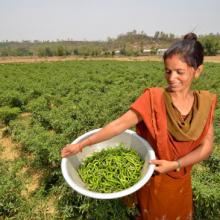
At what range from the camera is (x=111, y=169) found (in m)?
2.42

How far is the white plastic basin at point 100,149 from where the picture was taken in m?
2.03

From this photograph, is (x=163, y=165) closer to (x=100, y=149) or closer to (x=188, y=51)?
(x=100, y=149)

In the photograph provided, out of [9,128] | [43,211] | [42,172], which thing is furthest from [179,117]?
[9,128]

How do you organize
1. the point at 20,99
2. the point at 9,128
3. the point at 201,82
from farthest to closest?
1. the point at 201,82
2. the point at 20,99
3. the point at 9,128

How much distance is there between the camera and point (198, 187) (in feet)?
13.0

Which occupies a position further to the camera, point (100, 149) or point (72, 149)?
point (100, 149)

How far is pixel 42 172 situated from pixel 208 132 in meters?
3.82

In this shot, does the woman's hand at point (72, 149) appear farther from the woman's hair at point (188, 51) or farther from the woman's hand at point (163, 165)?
the woman's hair at point (188, 51)

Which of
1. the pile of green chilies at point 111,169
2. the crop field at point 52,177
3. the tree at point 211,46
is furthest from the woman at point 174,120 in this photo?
the tree at point 211,46

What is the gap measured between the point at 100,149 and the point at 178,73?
3.05 ft

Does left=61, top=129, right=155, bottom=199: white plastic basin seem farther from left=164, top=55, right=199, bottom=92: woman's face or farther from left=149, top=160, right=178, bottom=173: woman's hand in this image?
left=164, top=55, right=199, bottom=92: woman's face

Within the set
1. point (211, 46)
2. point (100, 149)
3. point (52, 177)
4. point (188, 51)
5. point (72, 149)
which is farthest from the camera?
point (211, 46)

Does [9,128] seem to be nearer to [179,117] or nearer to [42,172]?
[42,172]

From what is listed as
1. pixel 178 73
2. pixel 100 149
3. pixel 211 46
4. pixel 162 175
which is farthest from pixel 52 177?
pixel 211 46
